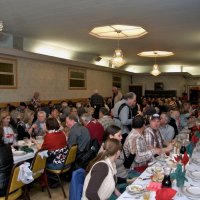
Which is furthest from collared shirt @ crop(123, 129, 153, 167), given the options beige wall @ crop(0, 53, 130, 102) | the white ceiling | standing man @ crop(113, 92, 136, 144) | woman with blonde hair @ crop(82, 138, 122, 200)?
beige wall @ crop(0, 53, 130, 102)

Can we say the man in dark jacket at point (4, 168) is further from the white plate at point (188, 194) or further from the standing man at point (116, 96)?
the standing man at point (116, 96)

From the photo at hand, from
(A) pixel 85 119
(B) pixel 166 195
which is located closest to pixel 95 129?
(A) pixel 85 119

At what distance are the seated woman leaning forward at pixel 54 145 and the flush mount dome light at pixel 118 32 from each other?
4.10 metres

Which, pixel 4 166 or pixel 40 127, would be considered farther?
pixel 40 127

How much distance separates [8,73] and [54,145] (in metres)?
4.93

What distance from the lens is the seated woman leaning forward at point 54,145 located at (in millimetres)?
4328

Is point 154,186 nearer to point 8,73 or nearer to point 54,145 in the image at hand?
point 54,145

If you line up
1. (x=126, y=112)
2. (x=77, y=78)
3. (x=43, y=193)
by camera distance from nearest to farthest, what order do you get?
1. (x=43, y=193)
2. (x=126, y=112)
3. (x=77, y=78)

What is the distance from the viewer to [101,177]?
2.44 meters

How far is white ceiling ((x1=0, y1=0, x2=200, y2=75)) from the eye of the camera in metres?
5.13

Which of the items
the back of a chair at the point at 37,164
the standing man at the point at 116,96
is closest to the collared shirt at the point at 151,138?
the back of a chair at the point at 37,164

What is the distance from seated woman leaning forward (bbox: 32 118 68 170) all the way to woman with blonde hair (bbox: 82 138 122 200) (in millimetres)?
1779

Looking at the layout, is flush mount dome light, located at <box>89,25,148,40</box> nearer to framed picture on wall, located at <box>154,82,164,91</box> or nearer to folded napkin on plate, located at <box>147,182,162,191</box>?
folded napkin on plate, located at <box>147,182,162,191</box>

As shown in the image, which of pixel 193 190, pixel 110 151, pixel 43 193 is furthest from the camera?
pixel 43 193
